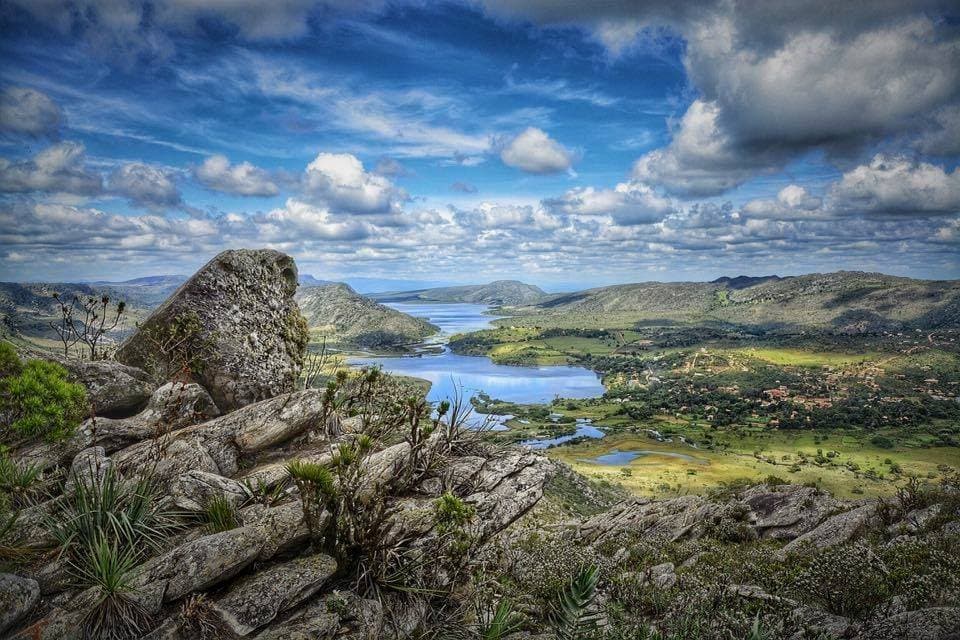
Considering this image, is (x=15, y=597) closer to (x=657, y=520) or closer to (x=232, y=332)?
(x=232, y=332)

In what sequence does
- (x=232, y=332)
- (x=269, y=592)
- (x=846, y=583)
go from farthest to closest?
(x=232, y=332) < (x=846, y=583) < (x=269, y=592)

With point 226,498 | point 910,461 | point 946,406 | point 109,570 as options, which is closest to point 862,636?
point 226,498

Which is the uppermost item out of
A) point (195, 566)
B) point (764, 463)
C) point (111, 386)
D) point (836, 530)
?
point (111, 386)

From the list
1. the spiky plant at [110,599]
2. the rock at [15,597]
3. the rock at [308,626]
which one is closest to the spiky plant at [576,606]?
the rock at [308,626]

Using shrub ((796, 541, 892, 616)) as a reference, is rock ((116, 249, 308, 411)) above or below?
above

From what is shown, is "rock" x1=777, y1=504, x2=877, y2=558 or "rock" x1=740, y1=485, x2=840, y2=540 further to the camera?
"rock" x1=740, y1=485, x2=840, y2=540

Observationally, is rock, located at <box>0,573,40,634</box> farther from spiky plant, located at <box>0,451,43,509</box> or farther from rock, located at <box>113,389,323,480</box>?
rock, located at <box>113,389,323,480</box>

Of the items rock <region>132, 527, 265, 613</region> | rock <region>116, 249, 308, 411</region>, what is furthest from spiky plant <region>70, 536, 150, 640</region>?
rock <region>116, 249, 308, 411</region>

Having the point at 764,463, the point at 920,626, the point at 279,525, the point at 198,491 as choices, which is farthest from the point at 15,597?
the point at 764,463
